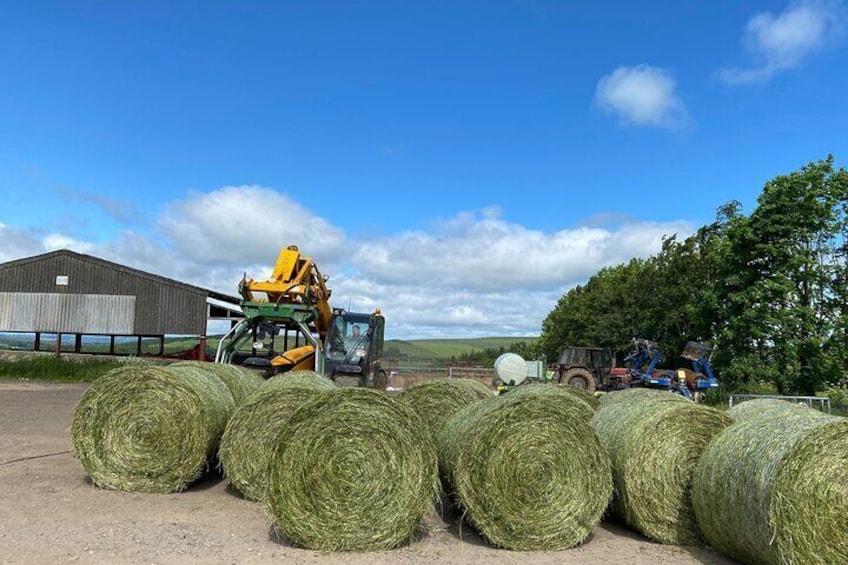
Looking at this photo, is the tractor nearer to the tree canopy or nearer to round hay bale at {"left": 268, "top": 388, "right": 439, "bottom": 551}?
the tree canopy

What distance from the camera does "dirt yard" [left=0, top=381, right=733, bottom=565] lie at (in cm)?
487

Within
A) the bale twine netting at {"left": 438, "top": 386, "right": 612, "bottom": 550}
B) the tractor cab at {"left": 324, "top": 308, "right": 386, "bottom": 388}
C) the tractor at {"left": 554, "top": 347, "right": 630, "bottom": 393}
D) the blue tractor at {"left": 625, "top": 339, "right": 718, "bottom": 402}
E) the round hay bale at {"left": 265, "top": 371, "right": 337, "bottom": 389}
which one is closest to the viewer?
the bale twine netting at {"left": 438, "top": 386, "right": 612, "bottom": 550}

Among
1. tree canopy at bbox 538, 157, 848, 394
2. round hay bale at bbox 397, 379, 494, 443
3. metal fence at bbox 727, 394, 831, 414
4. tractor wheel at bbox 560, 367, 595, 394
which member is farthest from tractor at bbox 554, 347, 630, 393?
round hay bale at bbox 397, 379, 494, 443

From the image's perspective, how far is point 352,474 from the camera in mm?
5359

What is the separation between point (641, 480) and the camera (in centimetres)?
562

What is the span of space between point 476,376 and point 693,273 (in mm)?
12302

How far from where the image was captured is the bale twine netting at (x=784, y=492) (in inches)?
168

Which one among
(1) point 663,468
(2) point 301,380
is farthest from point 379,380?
(1) point 663,468

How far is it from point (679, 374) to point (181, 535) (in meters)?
20.7

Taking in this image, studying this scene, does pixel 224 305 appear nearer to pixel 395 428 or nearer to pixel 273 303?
pixel 273 303

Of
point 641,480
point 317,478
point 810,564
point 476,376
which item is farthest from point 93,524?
point 476,376

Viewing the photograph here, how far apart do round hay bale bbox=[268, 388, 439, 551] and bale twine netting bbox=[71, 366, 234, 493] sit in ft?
6.62

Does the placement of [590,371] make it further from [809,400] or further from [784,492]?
[784,492]

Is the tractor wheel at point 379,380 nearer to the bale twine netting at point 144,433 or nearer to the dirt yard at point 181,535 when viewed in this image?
the dirt yard at point 181,535
